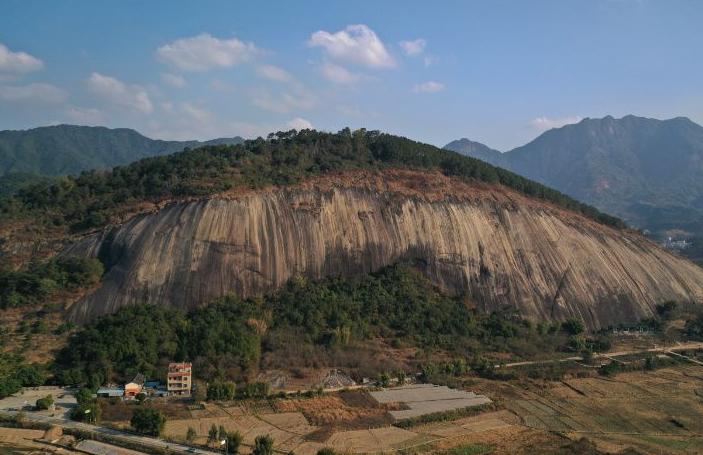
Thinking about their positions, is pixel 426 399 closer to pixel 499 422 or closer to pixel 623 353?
pixel 499 422

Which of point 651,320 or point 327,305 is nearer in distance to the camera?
point 327,305

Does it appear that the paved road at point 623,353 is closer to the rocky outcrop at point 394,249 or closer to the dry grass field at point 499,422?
the dry grass field at point 499,422

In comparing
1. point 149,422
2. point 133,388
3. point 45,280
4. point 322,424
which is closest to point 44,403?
point 133,388

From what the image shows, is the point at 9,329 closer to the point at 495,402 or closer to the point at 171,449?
the point at 171,449

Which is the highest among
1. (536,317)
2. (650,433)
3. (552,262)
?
(552,262)

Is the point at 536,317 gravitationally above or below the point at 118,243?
below

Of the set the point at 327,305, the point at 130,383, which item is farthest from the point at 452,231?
the point at 130,383

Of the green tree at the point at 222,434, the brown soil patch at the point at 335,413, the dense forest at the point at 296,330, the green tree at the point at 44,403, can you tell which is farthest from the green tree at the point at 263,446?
the green tree at the point at 44,403

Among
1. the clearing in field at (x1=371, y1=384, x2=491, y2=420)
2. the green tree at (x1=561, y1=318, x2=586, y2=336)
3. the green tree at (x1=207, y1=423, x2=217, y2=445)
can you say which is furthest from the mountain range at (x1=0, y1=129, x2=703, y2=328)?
the green tree at (x1=207, y1=423, x2=217, y2=445)
